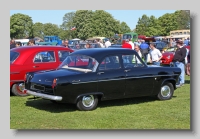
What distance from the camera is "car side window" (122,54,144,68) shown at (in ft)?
28.4

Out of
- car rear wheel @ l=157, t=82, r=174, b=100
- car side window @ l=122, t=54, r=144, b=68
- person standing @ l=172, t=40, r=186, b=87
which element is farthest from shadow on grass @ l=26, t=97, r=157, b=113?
person standing @ l=172, t=40, r=186, b=87

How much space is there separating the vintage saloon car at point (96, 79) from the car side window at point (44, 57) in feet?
6.31

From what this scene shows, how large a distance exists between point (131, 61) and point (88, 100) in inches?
62.6

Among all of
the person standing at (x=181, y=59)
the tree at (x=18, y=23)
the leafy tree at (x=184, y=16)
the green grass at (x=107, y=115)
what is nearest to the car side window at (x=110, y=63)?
the green grass at (x=107, y=115)

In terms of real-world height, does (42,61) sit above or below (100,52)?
below

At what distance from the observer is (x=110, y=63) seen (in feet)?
27.5

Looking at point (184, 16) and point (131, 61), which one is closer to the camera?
point (131, 61)

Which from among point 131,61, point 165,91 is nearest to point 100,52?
point 131,61

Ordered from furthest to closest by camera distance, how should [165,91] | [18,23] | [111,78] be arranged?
[18,23] < [165,91] < [111,78]

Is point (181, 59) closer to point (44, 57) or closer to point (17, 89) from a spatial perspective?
point (44, 57)

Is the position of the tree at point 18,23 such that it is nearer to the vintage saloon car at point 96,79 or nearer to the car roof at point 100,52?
the vintage saloon car at point 96,79

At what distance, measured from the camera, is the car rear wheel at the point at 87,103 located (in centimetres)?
792

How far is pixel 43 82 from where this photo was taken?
7.84 metres

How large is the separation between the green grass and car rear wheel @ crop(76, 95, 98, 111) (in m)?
0.12
